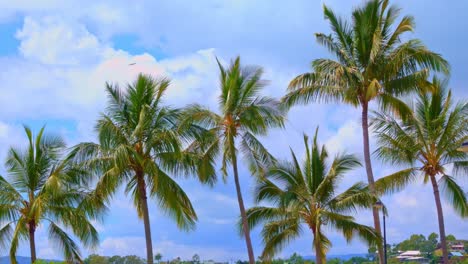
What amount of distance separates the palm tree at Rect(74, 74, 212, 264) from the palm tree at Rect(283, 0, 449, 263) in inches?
233

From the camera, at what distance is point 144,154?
27.0m

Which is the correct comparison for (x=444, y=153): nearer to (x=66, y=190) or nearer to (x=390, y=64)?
(x=390, y=64)

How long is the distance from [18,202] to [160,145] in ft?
21.0

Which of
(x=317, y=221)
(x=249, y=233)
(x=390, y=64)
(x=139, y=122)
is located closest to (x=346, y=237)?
A: (x=317, y=221)

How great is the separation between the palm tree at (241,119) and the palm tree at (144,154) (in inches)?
70.3

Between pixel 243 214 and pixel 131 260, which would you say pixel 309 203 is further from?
pixel 131 260

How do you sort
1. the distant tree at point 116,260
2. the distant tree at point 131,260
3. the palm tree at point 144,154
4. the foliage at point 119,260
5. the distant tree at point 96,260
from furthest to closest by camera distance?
the distant tree at point 131,260
the distant tree at point 116,260
the foliage at point 119,260
the distant tree at point 96,260
the palm tree at point 144,154

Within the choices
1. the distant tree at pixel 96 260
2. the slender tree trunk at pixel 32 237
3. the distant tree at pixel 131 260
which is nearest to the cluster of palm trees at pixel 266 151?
the slender tree trunk at pixel 32 237

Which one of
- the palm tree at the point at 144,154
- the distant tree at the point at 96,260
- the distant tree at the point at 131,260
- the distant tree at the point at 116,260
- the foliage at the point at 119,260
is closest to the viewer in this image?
the palm tree at the point at 144,154

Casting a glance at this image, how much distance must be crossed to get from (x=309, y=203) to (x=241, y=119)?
175 inches

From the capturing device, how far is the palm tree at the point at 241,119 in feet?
97.0

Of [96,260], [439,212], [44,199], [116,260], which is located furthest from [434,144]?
[116,260]

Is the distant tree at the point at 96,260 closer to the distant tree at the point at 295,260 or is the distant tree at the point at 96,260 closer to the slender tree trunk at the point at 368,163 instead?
the distant tree at the point at 295,260

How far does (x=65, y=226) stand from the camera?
97.3ft
